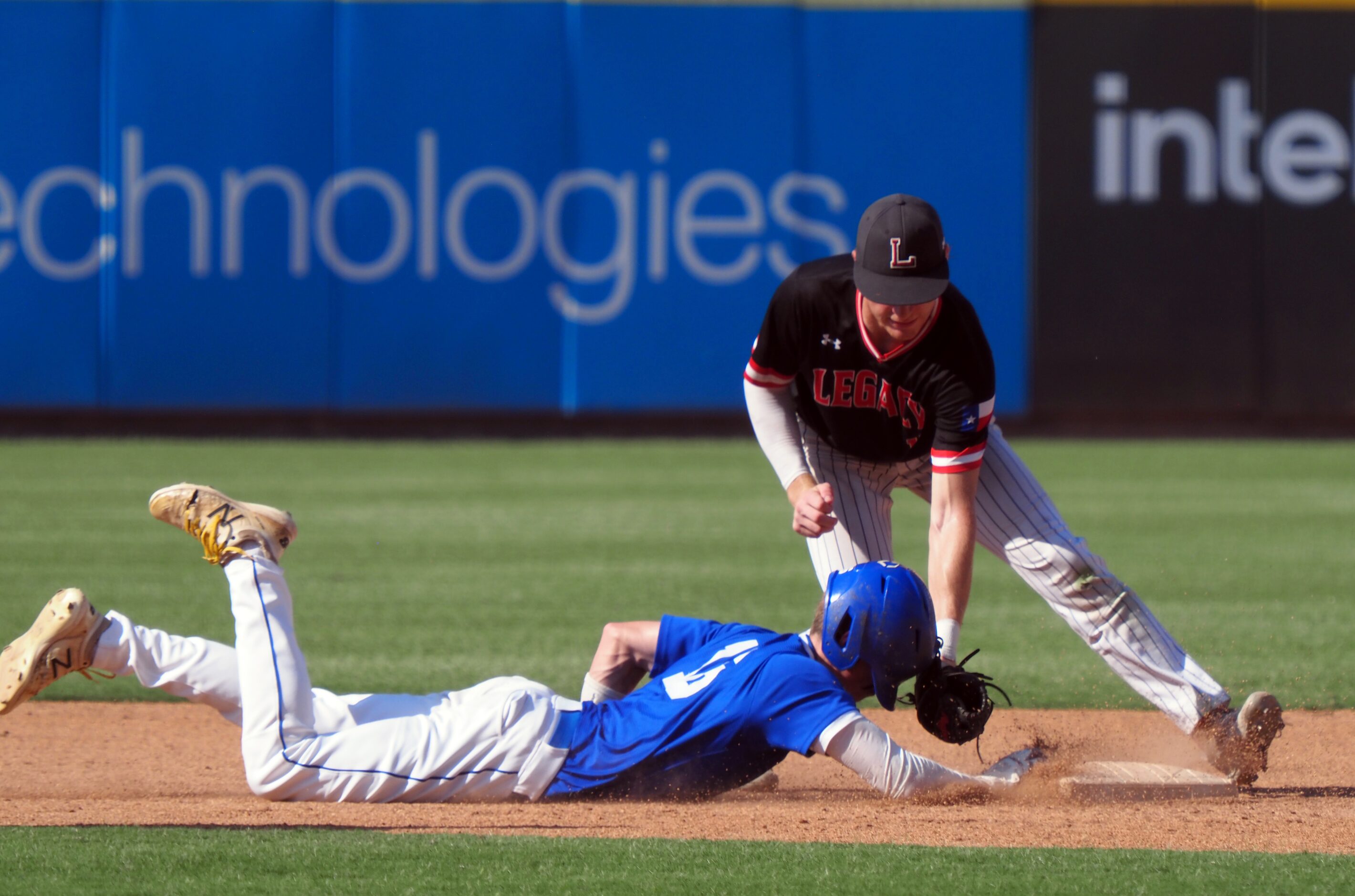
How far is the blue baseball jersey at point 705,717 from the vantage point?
4121 millimetres

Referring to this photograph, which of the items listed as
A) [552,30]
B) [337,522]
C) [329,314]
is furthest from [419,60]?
[337,522]

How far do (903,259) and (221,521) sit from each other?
1.91 meters

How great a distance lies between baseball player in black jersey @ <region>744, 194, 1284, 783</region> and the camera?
178 inches

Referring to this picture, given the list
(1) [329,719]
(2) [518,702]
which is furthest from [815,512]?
(1) [329,719]

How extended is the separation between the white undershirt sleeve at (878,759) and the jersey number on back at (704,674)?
0.33 m

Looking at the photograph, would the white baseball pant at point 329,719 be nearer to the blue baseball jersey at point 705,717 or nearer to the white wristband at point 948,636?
the blue baseball jersey at point 705,717

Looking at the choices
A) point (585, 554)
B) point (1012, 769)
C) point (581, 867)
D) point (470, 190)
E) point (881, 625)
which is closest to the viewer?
point (581, 867)

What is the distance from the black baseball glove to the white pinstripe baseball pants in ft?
2.44

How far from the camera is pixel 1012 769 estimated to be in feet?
15.3

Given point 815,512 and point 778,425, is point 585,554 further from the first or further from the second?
point 815,512

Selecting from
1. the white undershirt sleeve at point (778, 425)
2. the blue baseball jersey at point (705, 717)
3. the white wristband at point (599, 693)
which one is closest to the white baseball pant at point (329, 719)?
the blue baseball jersey at point (705, 717)

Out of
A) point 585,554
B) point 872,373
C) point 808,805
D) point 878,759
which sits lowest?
point 585,554

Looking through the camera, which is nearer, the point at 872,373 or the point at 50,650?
the point at 50,650

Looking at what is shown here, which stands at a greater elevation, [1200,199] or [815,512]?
[1200,199]
